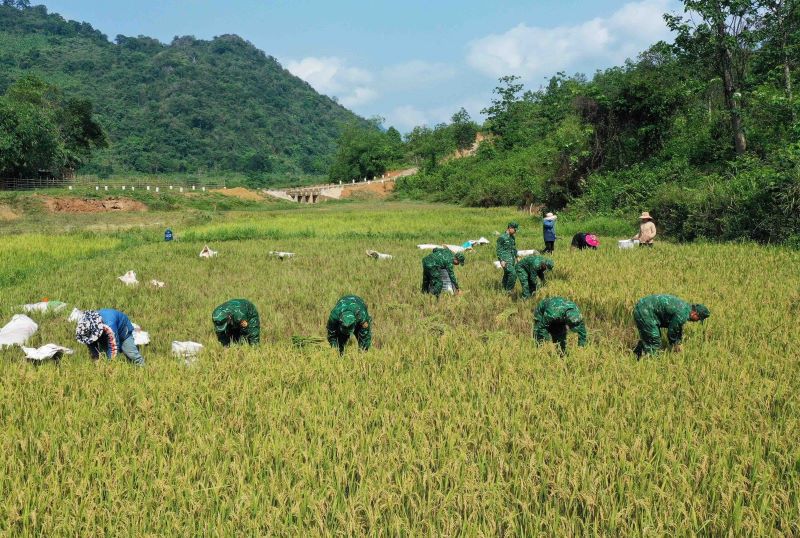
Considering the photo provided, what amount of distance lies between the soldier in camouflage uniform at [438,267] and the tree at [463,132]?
51926 mm

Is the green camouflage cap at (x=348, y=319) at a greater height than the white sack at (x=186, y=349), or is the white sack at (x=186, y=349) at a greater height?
the green camouflage cap at (x=348, y=319)

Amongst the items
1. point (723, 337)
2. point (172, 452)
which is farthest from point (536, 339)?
point (172, 452)

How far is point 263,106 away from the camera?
10975cm

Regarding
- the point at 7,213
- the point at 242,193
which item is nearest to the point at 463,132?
the point at 242,193

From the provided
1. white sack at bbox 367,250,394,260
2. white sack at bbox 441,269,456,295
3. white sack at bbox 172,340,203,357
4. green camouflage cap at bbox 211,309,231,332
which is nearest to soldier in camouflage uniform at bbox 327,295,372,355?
green camouflage cap at bbox 211,309,231,332

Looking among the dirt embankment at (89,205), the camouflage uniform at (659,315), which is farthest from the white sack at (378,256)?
the dirt embankment at (89,205)

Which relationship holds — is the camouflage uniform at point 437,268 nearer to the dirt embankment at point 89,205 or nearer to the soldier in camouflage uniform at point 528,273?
the soldier in camouflage uniform at point 528,273

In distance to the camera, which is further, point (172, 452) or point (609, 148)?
point (609, 148)

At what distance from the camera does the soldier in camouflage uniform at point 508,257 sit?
873cm

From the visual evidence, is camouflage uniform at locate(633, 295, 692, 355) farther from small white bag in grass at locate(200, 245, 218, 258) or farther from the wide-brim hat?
small white bag in grass at locate(200, 245, 218, 258)

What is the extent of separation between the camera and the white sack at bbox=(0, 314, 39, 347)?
622 cm

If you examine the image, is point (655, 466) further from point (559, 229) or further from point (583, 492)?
point (559, 229)

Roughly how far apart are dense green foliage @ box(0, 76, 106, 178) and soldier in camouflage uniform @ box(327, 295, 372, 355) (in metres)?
38.0

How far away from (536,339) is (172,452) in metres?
3.59
